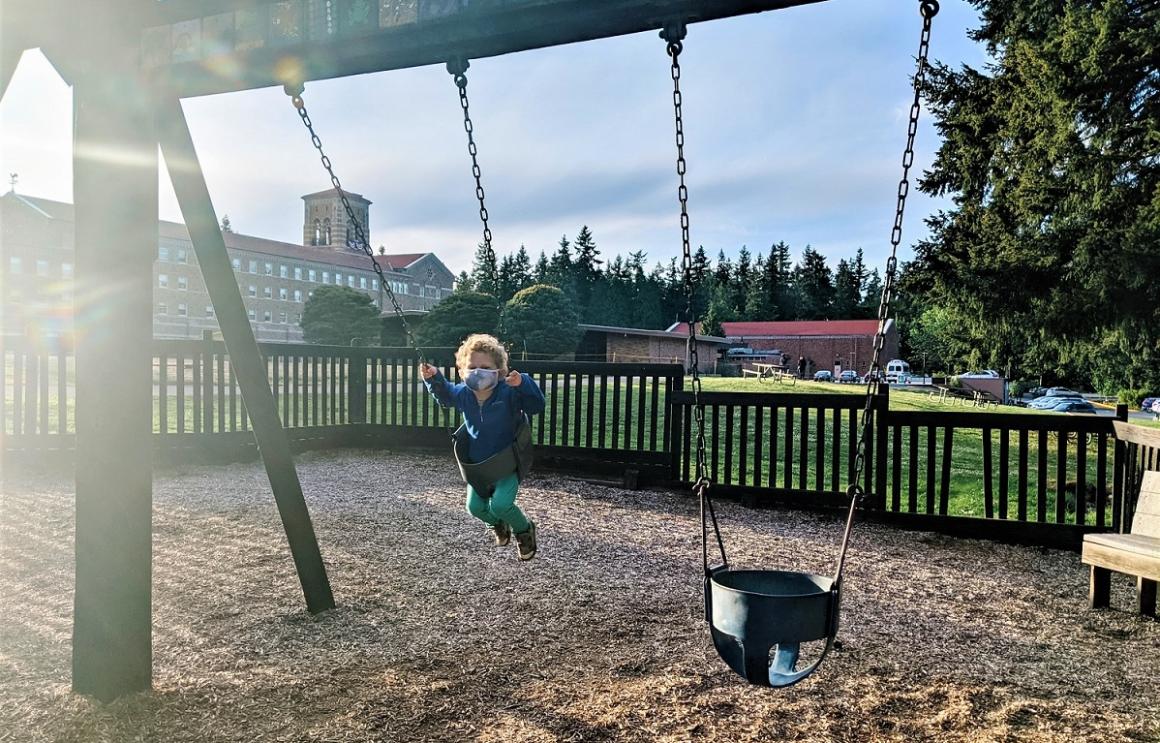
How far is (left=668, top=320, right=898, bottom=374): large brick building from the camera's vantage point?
60.5 metres

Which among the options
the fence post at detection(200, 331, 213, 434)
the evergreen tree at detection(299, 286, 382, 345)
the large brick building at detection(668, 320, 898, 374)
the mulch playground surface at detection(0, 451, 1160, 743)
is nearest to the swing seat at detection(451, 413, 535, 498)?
the mulch playground surface at detection(0, 451, 1160, 743)

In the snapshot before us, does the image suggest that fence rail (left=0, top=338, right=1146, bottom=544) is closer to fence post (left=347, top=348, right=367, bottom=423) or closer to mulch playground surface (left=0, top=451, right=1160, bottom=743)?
fence post (left=347, top=348, right=367, bottom=423)

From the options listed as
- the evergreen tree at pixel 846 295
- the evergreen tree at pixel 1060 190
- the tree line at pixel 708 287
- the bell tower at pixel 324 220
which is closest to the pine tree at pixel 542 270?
the tree line at pixel 708 287

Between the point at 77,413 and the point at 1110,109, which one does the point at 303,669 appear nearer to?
the point at 77,413

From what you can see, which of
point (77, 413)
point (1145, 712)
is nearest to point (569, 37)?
point (77, 413)

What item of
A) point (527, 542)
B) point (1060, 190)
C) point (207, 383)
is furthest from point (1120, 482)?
point (207, 383)

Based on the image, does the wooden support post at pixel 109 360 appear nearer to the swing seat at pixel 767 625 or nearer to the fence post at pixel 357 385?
the swing seat at pixel 767 625

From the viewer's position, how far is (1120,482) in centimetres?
548

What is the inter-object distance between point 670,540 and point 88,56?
456 cm

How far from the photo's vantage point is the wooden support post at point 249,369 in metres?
3.77

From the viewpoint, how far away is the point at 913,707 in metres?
2.86

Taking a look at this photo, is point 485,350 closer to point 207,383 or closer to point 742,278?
point 207,383

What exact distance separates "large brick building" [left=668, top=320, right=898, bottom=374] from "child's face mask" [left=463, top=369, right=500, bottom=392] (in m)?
57.6

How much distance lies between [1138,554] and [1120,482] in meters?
2.06
